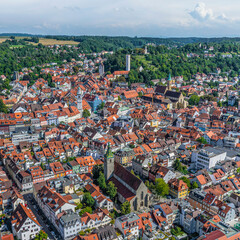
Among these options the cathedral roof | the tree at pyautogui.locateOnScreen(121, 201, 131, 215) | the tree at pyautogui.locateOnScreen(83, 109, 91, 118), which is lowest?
the tree at pyautogui.locateOnScreen(121, 201, 131, 215)

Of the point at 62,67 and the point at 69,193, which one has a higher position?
the point at 62,67

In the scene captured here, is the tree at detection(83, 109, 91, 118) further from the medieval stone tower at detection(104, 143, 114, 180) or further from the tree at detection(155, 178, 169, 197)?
the tree at detection(155, 178, 169, 197)

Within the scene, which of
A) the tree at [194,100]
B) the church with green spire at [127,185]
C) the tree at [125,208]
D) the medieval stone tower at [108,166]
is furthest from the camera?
the tree at [194,100]

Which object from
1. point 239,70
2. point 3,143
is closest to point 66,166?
Result: point 3,143

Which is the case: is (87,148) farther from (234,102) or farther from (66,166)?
(234,102)

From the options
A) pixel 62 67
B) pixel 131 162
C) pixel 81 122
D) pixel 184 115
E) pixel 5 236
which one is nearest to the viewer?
pixel 5 236

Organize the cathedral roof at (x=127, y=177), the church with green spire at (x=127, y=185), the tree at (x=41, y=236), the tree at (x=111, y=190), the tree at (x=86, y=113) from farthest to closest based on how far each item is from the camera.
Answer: the tree at (x=86, y=113)
the tree at (x=111, y=190)
the cathedral roof at (x=127, y=177)
the church with green spire at (x=127, y=185)
the tree at (x=41, y=236)

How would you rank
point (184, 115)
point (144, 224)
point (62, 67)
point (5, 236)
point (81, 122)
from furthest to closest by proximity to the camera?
1. point (62, 67)
2. point (184, 115)
3. point (81, 122)
4. point (144, 224)
5. point (5, 236)

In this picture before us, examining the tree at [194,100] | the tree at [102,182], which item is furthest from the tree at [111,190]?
the tree at [194,100]

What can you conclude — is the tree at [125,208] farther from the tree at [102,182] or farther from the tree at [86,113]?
the tree at [86,113]

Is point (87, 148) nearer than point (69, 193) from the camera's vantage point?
No

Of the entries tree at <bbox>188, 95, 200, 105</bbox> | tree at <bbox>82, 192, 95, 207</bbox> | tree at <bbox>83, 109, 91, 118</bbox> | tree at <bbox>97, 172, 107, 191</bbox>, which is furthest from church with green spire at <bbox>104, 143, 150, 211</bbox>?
tree at <bbox>188, 95, 200, 105</bbox>
